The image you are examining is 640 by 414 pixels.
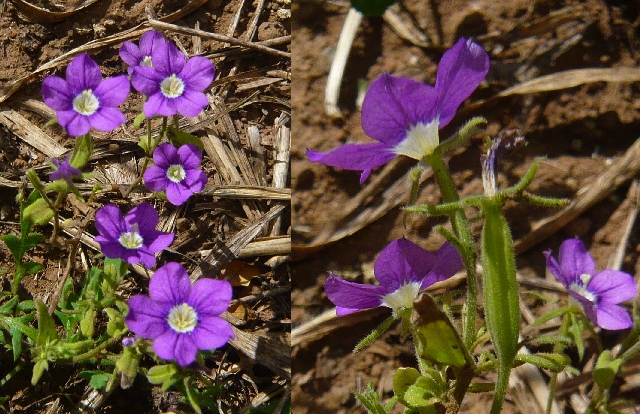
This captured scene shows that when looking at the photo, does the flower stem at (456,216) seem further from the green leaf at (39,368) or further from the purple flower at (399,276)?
the green leaf at (39,368)

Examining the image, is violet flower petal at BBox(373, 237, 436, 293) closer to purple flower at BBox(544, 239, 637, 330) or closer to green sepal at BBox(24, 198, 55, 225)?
purple flower at BBox(544, 239, 637, 330)

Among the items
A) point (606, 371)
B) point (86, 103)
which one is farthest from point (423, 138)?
point (86, 103)

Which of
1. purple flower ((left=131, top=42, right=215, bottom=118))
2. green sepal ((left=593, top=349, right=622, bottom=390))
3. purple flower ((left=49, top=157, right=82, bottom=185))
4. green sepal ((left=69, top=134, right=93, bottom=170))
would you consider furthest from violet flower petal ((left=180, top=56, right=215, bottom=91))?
green sepal ((left=593, top=349, right=622, bottom=390))

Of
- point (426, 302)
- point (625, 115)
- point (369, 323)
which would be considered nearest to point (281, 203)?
point (369, 323)

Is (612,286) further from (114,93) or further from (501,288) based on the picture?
(114,93)

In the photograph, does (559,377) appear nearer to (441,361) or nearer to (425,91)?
(441,361)

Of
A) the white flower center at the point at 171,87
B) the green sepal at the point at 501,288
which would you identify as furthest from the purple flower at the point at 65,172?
the green sepal at the point at 501,288

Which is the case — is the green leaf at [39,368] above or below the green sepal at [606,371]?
below
